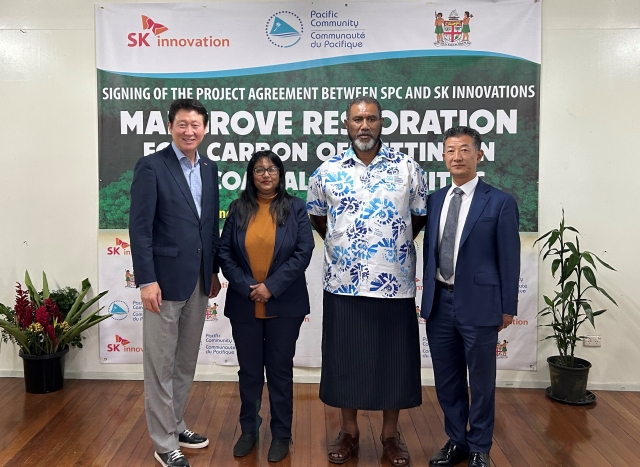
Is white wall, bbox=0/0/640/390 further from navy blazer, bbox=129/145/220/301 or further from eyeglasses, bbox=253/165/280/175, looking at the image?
eyeglasses, bbox=253/165/280/175

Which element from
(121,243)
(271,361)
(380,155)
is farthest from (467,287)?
(121,243)

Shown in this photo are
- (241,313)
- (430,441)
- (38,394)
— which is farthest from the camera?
(38,394)

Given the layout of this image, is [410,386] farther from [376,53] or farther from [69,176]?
[69,176]

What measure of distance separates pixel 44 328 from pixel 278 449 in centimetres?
185

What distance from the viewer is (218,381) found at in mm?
3979

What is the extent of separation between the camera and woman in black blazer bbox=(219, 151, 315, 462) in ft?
8.80

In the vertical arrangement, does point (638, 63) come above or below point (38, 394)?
above

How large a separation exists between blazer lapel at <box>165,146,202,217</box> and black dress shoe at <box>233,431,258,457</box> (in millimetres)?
1151

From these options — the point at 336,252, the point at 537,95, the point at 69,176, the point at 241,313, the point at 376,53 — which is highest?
the point at 376,53

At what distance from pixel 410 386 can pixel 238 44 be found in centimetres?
251

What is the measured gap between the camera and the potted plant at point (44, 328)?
3.65 metres

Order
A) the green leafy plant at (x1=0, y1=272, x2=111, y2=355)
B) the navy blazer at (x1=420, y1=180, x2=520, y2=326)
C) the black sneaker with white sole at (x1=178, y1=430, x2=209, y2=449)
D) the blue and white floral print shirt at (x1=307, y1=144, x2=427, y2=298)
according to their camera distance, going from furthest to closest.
Answer: the green leafy plant at (x1=0, y1=272, x2=111, y2=355) < the black sneaker with white sole at (x1=178, y1=430, x2=209, y2=449) < the blue and white floral print shirt at (x1=307, y1=144, x2=427, y2=298) < the navy blazer at (x1=420, y1=180, x2=520, y2=326)

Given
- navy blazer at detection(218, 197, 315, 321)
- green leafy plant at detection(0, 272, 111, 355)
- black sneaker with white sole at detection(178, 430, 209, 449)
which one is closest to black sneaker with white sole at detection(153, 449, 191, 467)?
black sneaker with white sole at detection(178, 430, 209, 449)

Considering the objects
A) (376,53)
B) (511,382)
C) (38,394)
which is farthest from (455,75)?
(38,394)
